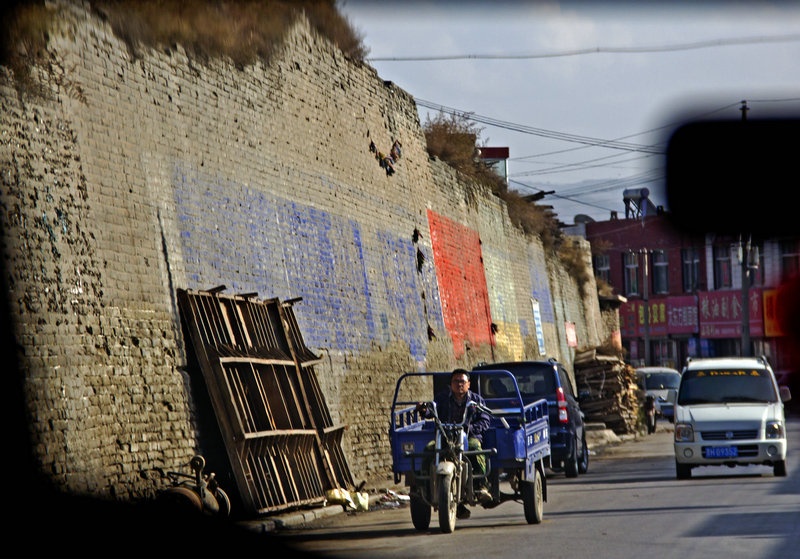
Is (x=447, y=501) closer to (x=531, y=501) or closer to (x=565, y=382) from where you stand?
(x=531, y=501)

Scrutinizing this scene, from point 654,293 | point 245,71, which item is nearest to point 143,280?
point 245,71

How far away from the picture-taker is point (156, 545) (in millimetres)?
11883

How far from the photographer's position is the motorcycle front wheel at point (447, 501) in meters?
13.0

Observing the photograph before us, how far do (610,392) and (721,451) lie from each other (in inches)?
591

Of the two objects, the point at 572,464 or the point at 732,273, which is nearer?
the point at 732,273

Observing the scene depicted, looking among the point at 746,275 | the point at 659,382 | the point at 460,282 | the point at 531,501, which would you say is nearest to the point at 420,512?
the point at 531,501

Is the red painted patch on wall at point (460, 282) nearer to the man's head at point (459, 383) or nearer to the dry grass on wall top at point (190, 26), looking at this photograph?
the dry grass on wall top at point (190, 26)

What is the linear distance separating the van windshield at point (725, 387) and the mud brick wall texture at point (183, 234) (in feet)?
17.6

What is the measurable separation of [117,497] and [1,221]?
10.3 feet

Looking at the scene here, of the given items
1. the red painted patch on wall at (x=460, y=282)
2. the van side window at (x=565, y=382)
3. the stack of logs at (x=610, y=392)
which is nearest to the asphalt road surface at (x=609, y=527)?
the van side window at (x=565, y=382)

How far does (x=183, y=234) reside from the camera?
617 inches

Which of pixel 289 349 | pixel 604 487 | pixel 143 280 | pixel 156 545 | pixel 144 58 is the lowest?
pixel 604 487

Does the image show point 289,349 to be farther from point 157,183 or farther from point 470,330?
point 470,330

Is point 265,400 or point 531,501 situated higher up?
point 265,400
